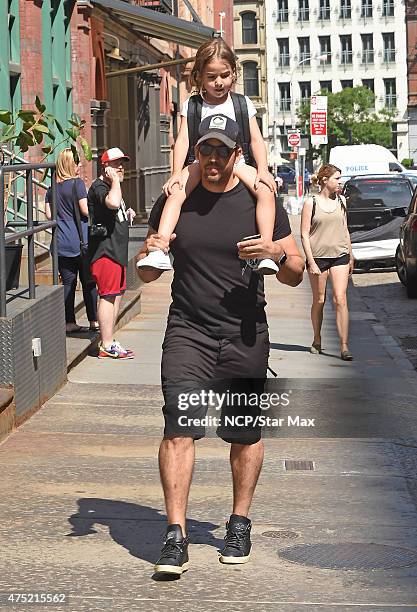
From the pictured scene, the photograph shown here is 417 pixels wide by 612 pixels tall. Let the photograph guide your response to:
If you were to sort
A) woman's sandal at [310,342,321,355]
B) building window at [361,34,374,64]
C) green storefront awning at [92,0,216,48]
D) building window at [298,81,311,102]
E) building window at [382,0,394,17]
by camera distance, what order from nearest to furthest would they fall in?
woman's sandal at [310,342,321,355] → green storefront awning at [92,0,216,48] → building window at [382,0,394,17] → building window at [361,34,374,64] → building window at [298,81,311,102]

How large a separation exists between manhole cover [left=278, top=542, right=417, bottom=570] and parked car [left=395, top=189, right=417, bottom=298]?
46.8 ft

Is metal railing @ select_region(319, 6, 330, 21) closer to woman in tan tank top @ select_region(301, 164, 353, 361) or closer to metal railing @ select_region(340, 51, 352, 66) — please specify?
metal railing @ select_region(340, 51, 352, 66)

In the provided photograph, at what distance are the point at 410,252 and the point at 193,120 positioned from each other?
14690 mm

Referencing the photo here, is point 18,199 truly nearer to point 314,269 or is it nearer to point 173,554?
point 314,269

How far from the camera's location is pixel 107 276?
12719mm

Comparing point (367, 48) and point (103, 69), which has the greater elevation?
point (367, 48)

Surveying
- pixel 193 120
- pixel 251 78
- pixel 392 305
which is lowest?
pixel 392 305

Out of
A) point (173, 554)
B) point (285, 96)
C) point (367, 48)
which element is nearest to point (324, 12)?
point (367, 48)

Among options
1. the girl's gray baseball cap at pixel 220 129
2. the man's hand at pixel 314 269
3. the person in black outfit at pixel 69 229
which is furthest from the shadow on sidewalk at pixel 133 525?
the man's hand at pixel 314 269

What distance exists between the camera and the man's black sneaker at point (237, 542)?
6125mm

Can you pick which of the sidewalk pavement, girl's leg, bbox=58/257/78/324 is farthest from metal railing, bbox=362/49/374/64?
the sidewalk pavement

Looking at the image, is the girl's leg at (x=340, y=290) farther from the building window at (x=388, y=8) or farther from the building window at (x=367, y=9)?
the building window at (x=367, y=9)

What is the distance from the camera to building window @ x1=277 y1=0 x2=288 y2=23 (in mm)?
135250

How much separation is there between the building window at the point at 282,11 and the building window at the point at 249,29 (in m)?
3.67
